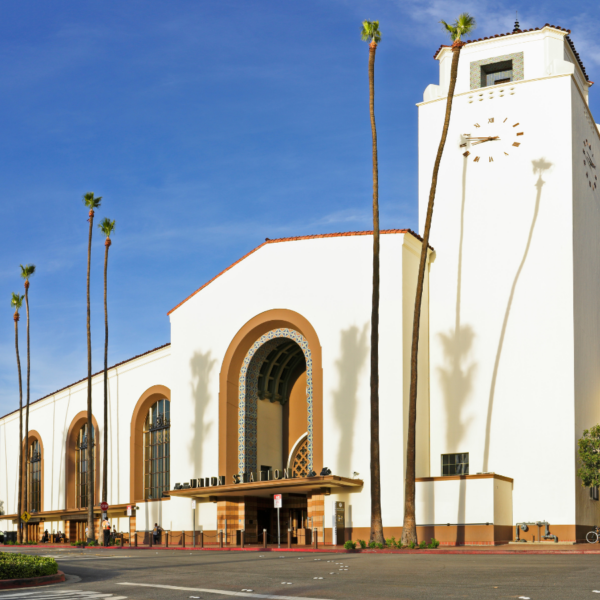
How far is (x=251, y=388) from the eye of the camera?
3706 cm

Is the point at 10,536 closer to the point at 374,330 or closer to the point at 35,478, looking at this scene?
the point at 35,478

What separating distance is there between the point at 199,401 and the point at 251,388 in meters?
2.73

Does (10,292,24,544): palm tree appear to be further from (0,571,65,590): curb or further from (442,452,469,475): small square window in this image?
(0,571,65,590): curb

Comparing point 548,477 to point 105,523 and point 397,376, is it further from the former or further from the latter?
point 105,523

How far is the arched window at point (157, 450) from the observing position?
43062 millimetres

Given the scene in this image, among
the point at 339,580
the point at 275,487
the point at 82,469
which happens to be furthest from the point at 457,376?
the point at 82,469

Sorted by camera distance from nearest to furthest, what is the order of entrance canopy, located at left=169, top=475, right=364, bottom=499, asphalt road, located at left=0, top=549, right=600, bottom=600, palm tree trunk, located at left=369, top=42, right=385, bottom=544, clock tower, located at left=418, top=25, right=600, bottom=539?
asphalt road, located at left=0, top=549, right=600, bottom=600, palm tree trunk, located at left=369, top=42, right=385, bottom=544, entrance canopy, located at left=169, top=475, right=364, bottom=499, clock tower, located at left=418, top=25, right=600, bottom=539

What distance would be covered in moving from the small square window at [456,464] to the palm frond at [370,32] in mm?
16762

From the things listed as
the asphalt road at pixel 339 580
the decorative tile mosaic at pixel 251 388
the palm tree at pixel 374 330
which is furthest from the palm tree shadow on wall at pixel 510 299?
the asphalt road at pixel 339 580

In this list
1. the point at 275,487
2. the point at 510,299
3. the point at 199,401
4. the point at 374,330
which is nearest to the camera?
the point at 374,330

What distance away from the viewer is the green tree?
1161 inches

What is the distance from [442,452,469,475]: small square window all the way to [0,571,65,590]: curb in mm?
19153

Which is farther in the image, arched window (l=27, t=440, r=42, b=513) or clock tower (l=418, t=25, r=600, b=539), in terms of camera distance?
arched window (l=27, t=440, r=42, b=513)

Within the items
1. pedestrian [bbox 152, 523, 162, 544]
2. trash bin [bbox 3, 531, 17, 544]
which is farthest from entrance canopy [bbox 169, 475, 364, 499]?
trash bin [bbox 3, 531, 17, 544]
